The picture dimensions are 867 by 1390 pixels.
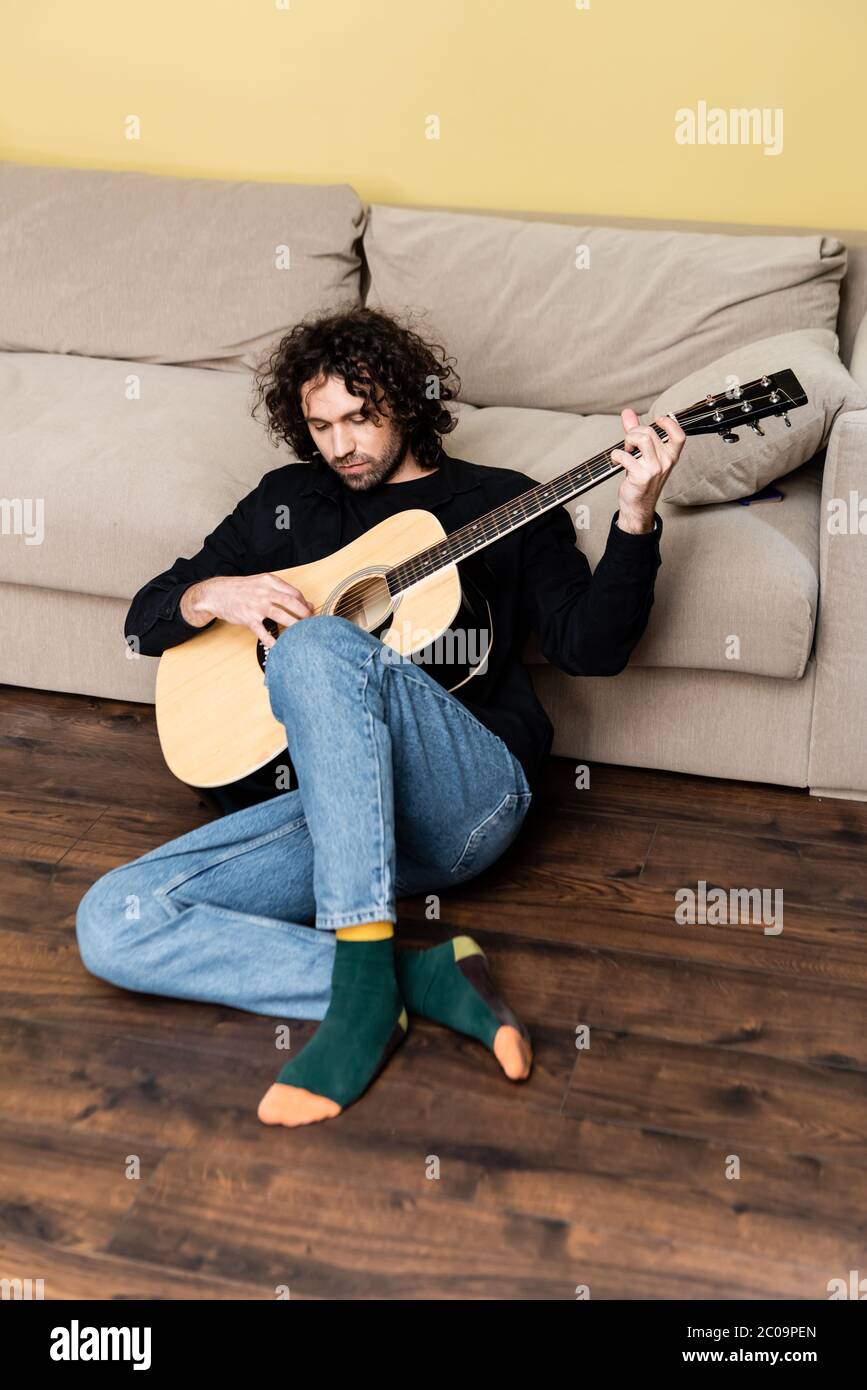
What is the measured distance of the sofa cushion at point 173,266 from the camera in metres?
2.77

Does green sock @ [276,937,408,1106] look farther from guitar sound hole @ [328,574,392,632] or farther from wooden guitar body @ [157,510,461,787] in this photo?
guitar sound hole @ [328,574,392,632]

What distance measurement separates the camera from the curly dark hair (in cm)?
198

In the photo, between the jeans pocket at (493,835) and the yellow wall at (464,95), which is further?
the yellow wall at (464,95)

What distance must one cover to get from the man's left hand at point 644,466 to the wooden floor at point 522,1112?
56 centimetres

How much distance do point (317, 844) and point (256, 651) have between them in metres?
0.42

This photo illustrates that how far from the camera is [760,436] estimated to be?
2.06 m

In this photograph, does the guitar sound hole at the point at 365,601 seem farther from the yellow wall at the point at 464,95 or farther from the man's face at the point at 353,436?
the yellow wall at the point at 464,95

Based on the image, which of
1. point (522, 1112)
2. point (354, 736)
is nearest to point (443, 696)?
point (354, 736)

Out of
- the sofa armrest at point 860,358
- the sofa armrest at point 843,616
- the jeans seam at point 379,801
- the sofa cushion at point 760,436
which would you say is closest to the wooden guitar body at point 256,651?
the jeans seam at point 379,801

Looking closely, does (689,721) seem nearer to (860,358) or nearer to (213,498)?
(860,358)

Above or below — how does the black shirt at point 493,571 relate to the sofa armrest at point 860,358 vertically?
below

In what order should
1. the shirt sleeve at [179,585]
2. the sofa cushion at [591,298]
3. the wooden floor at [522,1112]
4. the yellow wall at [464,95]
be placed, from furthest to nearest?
the yellow wall at [464,95] < the sofa cushion at [591,298] < the shirt sleeve at [179,585] < the wooden floor at [522,1112]

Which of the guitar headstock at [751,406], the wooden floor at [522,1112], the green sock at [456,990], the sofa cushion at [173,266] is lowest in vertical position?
the wooden floor at [522,1112]

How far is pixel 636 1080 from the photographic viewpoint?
1588 mm
